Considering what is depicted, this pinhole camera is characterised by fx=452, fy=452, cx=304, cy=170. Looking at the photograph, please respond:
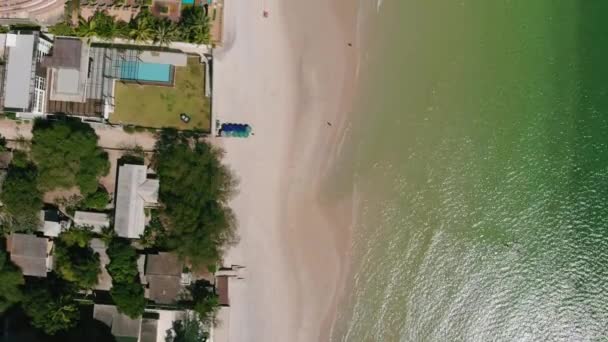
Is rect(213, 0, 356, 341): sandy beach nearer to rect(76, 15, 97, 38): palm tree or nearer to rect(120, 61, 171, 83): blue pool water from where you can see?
rect(120, 61, 171, 83): blue pool water

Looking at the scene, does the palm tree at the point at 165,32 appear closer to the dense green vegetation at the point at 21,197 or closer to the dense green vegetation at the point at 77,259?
the dense green vegetation at the point at 21,197

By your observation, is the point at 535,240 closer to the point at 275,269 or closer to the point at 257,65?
the point at 275,269

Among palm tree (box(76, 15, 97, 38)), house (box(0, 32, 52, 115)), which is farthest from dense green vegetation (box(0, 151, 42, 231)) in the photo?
palm tree (box(76, 15, 97, 38))

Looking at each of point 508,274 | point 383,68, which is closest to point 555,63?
point 383,68

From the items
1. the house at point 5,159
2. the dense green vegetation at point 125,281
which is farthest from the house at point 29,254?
the house at point 5,159

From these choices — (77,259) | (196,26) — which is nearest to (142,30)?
(196,26)
